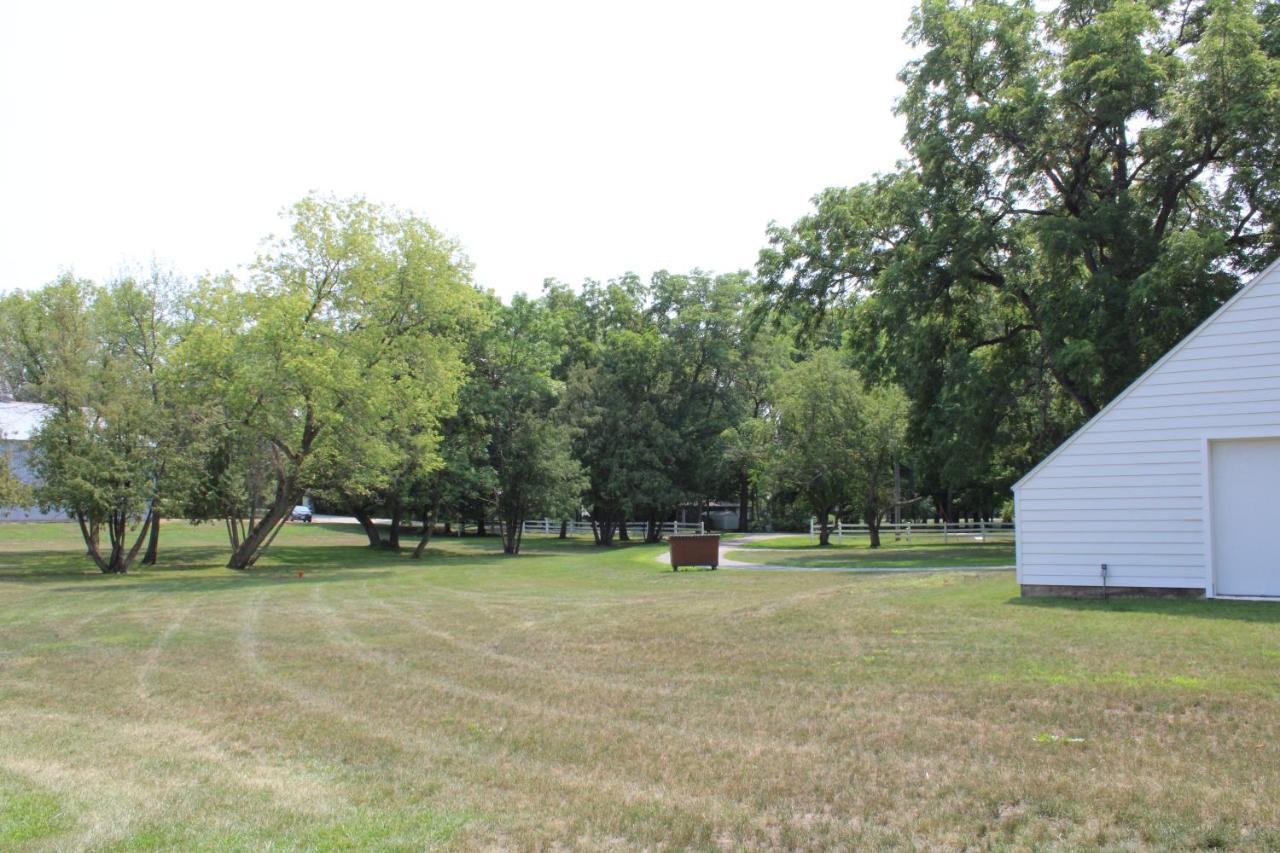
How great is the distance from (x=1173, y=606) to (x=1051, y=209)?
1470cm

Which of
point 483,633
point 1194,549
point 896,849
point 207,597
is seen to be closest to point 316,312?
point 207,597

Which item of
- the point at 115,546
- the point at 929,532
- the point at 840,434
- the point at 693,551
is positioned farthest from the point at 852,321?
the point at 115,546

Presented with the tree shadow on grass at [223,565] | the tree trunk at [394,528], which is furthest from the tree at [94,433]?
the tree trunk at [394,528]

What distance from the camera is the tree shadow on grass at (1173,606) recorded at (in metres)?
11.2

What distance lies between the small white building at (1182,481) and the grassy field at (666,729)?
3.17 ft

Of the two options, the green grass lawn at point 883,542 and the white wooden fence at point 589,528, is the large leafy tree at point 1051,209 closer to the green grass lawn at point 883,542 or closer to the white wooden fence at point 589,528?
the green grass lawn at point 883,542

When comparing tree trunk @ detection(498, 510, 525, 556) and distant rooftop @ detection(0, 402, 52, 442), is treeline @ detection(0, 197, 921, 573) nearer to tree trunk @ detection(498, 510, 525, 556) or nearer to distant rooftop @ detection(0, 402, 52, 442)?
tree trunk @ detection(498, 510, 525, 556)

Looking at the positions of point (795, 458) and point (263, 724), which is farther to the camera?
point (795, 458)

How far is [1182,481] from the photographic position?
13.2 meters

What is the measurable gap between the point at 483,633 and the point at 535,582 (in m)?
9.50

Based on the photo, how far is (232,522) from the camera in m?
32.4

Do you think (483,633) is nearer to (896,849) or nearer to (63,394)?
(896,849)

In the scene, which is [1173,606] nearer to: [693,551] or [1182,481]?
[1182,481]

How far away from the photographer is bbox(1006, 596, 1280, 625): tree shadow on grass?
11.2 metres
